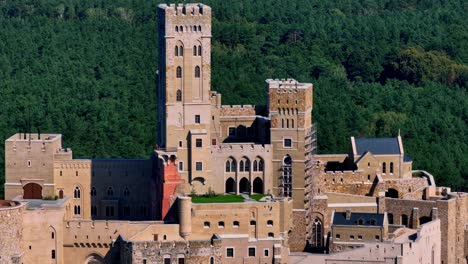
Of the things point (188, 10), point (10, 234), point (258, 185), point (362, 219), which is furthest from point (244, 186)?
point (10, 234)

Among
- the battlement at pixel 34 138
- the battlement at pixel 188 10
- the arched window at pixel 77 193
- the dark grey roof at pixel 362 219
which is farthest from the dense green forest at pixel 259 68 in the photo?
the battlement at pixel 188 10

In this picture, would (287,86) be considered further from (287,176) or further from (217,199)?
(217,199)

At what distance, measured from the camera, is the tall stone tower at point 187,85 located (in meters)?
91.7

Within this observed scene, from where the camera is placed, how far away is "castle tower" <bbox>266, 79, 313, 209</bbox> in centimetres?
9250

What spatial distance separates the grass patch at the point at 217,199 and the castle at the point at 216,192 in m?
0.14

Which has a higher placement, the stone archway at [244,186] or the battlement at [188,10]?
the battlement at [188,10]

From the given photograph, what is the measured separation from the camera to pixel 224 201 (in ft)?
293

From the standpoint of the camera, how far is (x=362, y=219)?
91.1 meters

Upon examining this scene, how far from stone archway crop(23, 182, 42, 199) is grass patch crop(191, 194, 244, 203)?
799cm

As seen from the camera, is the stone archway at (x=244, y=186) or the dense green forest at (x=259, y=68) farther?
the dense green forest at (x=259, y=68)

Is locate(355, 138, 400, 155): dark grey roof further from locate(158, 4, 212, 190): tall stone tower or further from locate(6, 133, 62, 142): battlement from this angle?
locate(6, 133, 62, 142): battlement

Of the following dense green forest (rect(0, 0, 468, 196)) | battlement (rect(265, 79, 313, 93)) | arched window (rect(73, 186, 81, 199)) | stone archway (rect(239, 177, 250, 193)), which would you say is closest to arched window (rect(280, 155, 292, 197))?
stone archway (rect(239, 177, 250, 193))

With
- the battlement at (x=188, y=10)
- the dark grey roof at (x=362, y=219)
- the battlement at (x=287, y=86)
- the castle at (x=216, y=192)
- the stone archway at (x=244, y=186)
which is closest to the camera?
the castle at (x=216, y=192)

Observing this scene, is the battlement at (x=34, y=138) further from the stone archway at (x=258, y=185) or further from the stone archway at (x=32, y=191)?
the stone archway at (x=258, y=185)
